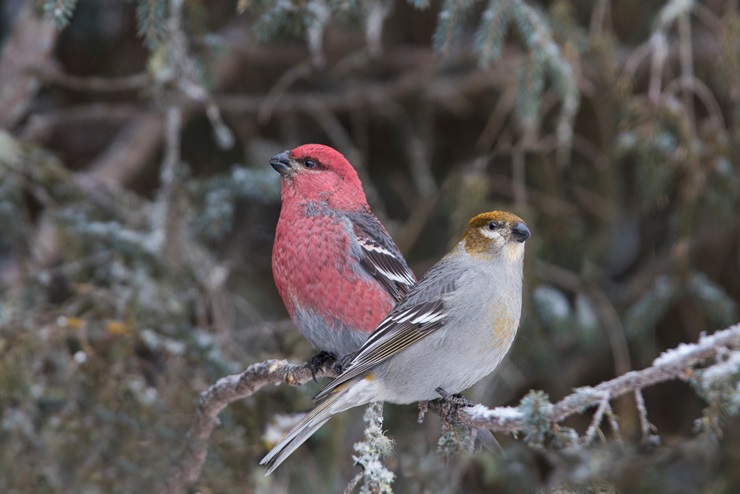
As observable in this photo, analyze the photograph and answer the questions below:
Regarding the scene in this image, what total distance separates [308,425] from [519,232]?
740 mm

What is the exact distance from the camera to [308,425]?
2166mm

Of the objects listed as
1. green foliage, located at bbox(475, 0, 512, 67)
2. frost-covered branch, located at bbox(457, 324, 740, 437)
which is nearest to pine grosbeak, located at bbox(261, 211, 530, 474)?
frost-covered branch, located at bbox(457, 324, 740, 437)

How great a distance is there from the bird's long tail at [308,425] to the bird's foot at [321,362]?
249 mm

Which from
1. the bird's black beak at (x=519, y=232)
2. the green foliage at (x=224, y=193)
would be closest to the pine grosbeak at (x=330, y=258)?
the bird's black beak at (x=519, y=232)

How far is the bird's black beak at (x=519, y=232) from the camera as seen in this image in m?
2.32

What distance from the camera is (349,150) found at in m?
5.01

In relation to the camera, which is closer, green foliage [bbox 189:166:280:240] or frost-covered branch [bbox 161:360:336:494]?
frost-covered branch [bbox 161:360:336:494]

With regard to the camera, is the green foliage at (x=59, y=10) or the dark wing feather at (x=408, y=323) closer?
the dark wing feather at (x=408, y=323)

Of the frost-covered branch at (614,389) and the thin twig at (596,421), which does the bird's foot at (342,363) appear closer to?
the frost-covered branch at (614,389)

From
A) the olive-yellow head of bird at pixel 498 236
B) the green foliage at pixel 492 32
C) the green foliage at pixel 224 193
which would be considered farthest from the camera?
the green foliage at pixel 224 193

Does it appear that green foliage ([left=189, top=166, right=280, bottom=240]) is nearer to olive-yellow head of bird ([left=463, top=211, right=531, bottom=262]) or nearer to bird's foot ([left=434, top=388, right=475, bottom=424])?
olive-yellow head of bird ([left=463, top=211, right=531, bottom=262])

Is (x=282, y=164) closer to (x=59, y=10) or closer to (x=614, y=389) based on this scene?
(x=59, y=10)

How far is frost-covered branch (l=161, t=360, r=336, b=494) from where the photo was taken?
2.45 m

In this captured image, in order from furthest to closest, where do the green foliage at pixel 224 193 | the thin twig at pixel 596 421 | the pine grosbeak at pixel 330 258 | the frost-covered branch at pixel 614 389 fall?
the green foliage at pixel 224 193 → the pine grosbeak at pixel 330 258 → the thin twig at pixel 596 421 → the frost-covered branch at pixel 614 389
